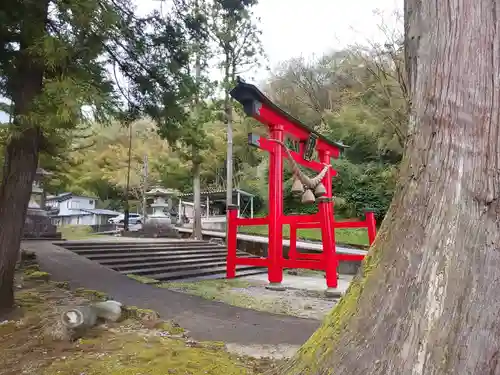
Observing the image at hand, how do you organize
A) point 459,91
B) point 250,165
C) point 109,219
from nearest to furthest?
point 459,91 → point 250,165 → point 109,219

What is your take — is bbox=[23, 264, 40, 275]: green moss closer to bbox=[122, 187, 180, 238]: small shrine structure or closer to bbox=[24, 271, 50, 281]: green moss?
bbox=[24, 271, 50, 281]: green moss

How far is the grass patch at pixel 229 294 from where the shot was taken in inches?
199

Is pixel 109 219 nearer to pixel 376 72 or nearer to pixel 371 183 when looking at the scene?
pixel 371 183

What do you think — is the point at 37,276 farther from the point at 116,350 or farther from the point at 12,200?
the point at 116,350

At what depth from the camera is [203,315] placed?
4035 mm

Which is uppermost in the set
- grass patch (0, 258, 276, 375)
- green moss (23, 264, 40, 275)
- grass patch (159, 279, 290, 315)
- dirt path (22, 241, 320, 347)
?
green moss (23, 264, 40, 275)

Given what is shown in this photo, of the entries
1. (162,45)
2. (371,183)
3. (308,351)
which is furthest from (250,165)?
(308,351)

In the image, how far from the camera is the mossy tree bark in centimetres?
356

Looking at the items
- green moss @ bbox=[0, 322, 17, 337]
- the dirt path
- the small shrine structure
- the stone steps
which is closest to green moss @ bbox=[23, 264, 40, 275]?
the dirt path

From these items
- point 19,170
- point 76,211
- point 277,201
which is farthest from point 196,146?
point 76,211

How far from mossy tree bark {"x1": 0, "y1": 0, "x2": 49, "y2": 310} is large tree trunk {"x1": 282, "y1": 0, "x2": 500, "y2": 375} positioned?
10.4 ft

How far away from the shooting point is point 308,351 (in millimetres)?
1635

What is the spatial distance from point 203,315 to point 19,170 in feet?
7.88

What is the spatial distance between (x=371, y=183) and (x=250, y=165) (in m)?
8.46
